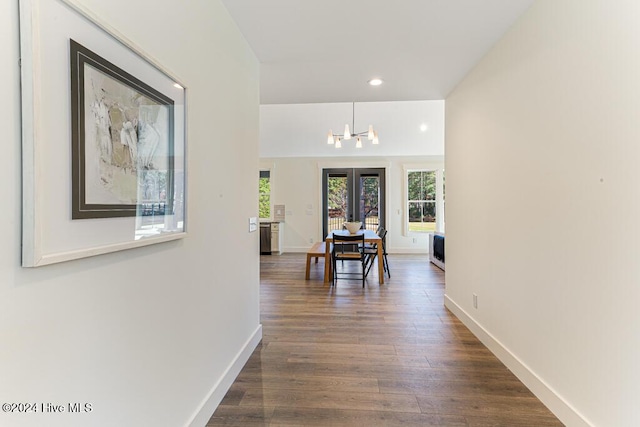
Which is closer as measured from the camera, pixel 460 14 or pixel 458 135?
pixel 460 14

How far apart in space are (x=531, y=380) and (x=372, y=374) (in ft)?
3.30

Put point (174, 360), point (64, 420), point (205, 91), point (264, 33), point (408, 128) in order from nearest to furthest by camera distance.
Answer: point (64, 420), point (174, 360), point (205, 91), point (264, 33), point (408, 128)

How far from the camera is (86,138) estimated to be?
900 millimetres

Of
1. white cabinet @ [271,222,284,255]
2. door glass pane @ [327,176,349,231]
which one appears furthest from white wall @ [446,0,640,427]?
white cabinet @ [271,222,284,255]

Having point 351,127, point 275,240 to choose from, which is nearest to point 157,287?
point 351,127

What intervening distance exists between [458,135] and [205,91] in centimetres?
263

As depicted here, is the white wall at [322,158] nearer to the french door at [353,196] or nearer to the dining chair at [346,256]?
the french door at [353,196]

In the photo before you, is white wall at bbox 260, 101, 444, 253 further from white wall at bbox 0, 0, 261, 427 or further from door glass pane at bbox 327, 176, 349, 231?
white wall at bbox 0, 0, 261, 427

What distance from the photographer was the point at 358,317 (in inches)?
134

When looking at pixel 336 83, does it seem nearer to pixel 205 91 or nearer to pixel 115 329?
pixel 205 91

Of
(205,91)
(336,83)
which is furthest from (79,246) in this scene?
(336,83)

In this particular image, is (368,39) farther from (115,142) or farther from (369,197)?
(369,197)

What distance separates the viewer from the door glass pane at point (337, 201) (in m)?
8.02

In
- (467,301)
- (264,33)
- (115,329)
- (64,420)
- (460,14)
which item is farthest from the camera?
(467,301)
